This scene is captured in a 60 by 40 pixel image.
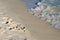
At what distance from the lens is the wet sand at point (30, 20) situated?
1729mm

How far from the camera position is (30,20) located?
6.37ft

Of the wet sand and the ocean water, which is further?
the ocean water

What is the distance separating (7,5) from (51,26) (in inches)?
30.3

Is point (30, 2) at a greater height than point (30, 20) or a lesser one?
greater

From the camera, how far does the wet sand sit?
1729mm

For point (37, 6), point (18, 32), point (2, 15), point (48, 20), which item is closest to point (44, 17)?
point (48, 20)

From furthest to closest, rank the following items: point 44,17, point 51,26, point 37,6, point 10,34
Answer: point 37,6 → point 44,17 → point 51,26 → point 10,34

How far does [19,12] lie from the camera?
2.10 metres

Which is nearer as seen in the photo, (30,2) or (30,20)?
(30,20)

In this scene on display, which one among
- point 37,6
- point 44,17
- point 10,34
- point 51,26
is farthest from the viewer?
point 37,6

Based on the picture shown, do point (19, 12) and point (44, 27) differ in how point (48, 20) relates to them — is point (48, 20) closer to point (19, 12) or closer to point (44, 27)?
point (44, 27)

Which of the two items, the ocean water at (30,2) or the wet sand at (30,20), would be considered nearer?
the wet sand at (30,20)

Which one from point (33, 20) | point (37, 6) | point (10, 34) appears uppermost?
point (37, 6)

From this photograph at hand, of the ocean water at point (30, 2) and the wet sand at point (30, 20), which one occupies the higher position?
the ocean water at point (30, 2)
